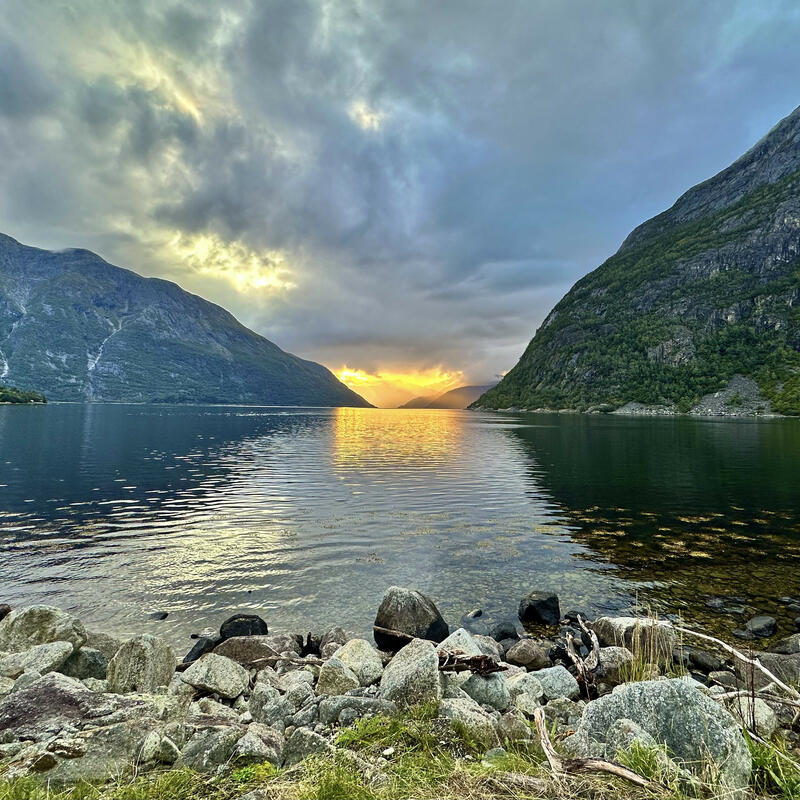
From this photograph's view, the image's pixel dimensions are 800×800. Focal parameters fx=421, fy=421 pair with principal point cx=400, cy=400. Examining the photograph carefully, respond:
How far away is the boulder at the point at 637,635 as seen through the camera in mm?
10023

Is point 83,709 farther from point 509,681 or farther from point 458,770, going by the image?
point 509,681

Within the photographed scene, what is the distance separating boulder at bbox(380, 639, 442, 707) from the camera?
25.7 feet

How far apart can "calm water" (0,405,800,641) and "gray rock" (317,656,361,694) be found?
235 inches

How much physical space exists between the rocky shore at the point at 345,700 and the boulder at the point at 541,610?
2.11 m

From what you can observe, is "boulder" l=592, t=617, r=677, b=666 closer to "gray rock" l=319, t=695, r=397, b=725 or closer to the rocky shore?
the rocky shore

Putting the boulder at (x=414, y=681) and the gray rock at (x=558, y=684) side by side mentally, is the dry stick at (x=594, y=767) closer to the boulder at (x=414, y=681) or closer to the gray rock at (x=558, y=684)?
the boulder at (x=414, y=681)

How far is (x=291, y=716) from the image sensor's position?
7.82m

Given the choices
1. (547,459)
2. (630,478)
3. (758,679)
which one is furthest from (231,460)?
(758,679)

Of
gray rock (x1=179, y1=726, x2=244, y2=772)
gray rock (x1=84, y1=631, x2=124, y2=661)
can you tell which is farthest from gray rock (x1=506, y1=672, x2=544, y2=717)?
gray rock (x1=84, y1=631, x2=124, y2=661)

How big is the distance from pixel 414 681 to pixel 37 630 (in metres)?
10.1

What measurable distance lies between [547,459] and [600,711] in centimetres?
6011

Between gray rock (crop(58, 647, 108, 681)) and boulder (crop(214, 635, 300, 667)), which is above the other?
gray rock (crop(58, 647, 108, 681))

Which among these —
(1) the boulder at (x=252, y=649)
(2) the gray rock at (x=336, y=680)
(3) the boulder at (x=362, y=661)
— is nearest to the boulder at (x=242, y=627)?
(1) the boulder at (x=252, y=649)

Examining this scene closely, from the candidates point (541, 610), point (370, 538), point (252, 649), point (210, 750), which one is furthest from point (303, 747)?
point (370, 538)
